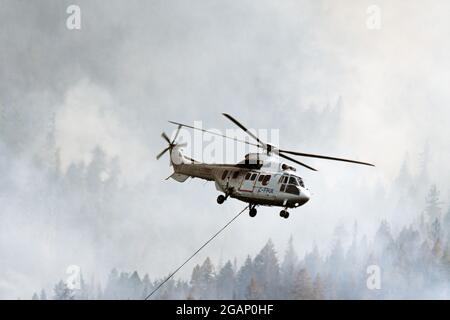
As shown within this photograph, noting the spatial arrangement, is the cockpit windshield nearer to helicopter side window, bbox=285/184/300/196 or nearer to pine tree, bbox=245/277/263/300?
helicopter side window, bbox=285/184/300/196

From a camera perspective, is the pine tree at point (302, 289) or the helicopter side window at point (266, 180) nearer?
the helicopter side window at point (266, 180)

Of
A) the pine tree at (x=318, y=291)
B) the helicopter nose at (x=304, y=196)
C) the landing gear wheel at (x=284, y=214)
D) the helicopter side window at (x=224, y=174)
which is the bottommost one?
the pine tree at (x=318, y=291)

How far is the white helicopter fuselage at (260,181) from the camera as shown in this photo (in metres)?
51.2

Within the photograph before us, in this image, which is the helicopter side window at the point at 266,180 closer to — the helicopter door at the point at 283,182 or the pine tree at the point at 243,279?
the helicopter door at the point at 283,182

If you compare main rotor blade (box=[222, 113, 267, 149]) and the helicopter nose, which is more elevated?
main rotor blade (box=[222, 113, 267, 149])

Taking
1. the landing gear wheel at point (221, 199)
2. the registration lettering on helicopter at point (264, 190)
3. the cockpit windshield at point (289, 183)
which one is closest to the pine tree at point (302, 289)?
the landing gear wheel at point (221, 199)

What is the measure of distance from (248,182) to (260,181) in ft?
3.80

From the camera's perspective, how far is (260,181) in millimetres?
52875

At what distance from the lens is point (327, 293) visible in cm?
16788

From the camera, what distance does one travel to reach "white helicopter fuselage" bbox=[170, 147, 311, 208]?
51250 mm

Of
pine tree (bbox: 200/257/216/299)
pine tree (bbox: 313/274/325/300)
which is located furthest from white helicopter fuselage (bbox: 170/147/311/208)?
pine tree (bbox: 200/257/216/299)

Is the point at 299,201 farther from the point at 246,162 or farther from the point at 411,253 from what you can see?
the point at 411,253
